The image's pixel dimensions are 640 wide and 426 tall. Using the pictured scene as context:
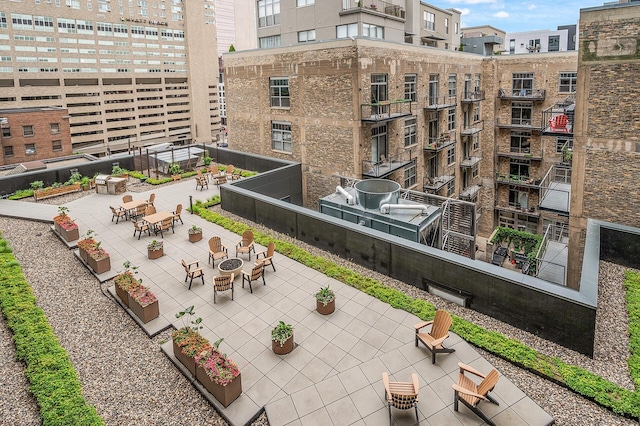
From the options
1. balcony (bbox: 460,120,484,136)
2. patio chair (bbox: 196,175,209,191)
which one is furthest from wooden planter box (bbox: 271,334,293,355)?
balcony (bbox: 460,120,484,136)

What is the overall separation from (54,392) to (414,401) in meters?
7.56

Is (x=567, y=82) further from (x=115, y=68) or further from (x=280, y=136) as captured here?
(x=115, y=68)

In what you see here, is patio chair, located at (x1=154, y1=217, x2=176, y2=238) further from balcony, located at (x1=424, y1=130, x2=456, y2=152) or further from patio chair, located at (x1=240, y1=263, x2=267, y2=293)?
balcony, located at (x1=424, y1=130, x2=456, y2=152)

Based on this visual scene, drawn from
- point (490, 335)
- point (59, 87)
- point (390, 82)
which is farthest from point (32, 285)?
point (59, 87)

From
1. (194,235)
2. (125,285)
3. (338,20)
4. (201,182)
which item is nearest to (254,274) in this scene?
(125,285)

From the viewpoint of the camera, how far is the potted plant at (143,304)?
1119 centimetres

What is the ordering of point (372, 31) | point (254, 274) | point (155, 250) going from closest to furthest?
point (254, 274), point (155, 250), point (372, 31)

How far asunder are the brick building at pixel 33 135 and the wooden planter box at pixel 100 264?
35.2 m

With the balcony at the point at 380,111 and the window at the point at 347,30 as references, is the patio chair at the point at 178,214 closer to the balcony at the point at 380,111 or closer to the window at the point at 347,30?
the balcony at the point at 380,111

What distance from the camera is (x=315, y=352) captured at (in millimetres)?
10062

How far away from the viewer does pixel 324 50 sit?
21.9 m

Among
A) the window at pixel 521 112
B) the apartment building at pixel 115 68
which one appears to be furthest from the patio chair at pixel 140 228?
the apartment building at pixel 115 68

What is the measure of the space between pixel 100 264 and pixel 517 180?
34.9 metres

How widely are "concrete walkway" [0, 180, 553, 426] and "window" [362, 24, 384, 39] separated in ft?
66.7
